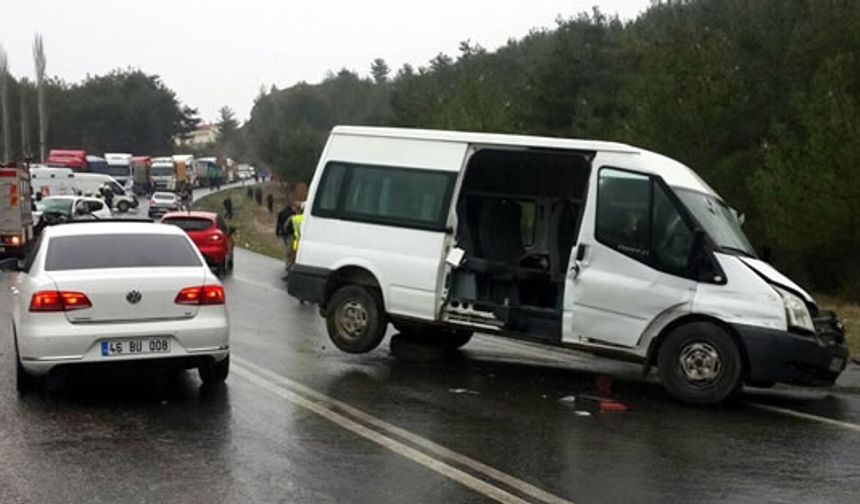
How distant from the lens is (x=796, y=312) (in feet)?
32.8

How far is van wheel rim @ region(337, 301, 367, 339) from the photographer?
1238 centimetres

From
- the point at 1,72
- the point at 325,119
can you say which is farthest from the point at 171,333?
the point at 325,119

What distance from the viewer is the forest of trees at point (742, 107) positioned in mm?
25656

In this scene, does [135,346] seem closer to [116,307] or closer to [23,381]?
[116,307]

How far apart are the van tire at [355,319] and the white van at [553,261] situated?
0.02 meters

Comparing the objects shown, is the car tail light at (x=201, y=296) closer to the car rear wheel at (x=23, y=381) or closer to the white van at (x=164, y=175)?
the car rear wheel at (x=23, y=381)

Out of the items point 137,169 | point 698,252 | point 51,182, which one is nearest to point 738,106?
point 698,252

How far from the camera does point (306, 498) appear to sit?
21.0 ft

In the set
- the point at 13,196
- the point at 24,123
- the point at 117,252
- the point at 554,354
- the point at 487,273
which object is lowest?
the point at 554,354

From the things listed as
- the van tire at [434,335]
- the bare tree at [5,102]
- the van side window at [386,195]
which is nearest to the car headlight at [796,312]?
the van side window at [386,195]

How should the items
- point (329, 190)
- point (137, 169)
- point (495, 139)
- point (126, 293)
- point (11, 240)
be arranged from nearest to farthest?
1. point (126, 293)
2. point (495, 139)
3. point (329, 190)
4. point (11, 240)
5. point (137, 169)

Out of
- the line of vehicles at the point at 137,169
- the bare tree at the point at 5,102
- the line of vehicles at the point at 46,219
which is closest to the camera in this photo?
the line of vehicles at the point at 46,219

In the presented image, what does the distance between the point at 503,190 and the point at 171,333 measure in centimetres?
458

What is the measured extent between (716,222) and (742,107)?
2303 cm
